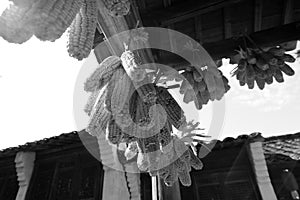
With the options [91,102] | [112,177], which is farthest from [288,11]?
[112,177]

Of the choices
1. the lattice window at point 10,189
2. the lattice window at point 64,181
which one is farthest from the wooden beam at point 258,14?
the lattice window at point 10,189

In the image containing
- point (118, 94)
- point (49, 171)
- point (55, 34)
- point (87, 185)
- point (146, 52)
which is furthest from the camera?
point (49, 171)

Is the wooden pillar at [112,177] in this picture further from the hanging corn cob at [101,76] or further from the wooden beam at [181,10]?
the hanging corn cob at [101,76]

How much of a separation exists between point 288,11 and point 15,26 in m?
2.64

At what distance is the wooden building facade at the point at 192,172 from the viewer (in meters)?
5.28

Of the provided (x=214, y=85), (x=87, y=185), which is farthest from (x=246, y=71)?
(x=87, y=185)

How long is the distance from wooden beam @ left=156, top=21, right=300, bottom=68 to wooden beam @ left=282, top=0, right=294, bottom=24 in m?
0.28

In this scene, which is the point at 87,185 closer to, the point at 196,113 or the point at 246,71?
the point at 196,113

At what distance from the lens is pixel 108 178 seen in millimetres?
5191

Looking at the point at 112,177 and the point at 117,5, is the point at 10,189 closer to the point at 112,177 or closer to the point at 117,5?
the point at 112,177

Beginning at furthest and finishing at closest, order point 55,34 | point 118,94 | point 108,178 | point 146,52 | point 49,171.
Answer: point 49,171 → point 108,178 → point 146,52 → point 118,94 → point 55,34

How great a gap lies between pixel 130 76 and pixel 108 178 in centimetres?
438

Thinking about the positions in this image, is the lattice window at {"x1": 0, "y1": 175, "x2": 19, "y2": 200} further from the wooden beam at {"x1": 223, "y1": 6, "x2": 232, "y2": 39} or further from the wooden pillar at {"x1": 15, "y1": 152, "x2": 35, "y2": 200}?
the wooden beam at {"x1": 223, "y1": 6, "x2": 232, "y2": 39}

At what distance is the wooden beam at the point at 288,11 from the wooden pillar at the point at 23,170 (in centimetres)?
675
